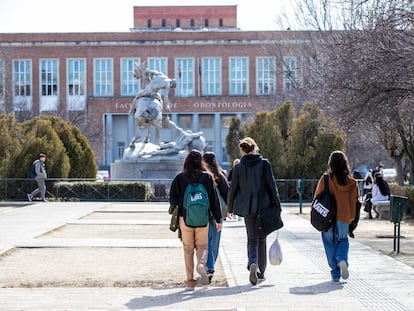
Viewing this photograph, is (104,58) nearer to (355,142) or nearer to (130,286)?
(355,142)

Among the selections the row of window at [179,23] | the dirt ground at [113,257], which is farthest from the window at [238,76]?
the dirt ground at [113,257]

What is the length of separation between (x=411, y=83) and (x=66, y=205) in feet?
46.5

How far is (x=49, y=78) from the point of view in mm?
84688

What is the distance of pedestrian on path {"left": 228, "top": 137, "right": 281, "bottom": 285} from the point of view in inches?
436

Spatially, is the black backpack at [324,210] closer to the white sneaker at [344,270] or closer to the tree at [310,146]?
the white sneaker at [344,270]

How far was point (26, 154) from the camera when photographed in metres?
35.7

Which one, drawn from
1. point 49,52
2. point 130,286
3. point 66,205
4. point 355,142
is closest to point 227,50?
point 49,52

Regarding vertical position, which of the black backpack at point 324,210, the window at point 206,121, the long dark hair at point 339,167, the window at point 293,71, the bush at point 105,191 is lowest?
the bush at point 105,191

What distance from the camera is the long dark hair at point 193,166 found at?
10.8 m

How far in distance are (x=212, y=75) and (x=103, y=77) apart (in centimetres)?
1065

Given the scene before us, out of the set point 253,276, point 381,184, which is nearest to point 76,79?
point 381,184

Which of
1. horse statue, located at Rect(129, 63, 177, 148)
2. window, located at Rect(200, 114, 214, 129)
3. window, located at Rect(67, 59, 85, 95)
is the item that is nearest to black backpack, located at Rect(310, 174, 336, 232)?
horse statue, located at Rect(129, 63, 177, 148)

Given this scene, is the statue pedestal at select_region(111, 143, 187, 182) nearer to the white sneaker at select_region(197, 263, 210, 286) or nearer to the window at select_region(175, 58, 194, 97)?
the white sneaker at select_region(197, 263, 210, 286)

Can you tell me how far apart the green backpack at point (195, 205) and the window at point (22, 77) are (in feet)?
Answer: 247
